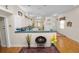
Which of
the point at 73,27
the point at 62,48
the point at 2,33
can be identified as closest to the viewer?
the point at 62,48

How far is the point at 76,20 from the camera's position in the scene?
224 inches

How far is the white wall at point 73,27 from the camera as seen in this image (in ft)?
18.3

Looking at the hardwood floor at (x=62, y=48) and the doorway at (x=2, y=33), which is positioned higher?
the doorway at (x=2, y=33)

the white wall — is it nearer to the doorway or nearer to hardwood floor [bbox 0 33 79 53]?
hardwood floor [bbox 0 33 79 53]

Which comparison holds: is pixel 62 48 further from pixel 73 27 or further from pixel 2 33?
pixel 2 33

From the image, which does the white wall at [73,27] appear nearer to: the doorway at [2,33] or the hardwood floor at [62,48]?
the hardwood floor at [62,48]

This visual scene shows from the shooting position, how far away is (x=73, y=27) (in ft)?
19.9

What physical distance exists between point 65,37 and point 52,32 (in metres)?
1.54

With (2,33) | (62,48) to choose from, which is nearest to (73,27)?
(62,48)

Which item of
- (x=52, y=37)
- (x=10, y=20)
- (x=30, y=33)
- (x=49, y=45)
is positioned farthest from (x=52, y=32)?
(x=10, y=20)

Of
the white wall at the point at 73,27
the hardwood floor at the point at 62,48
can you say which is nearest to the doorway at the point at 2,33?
the hardwood floor at the point at 62,48

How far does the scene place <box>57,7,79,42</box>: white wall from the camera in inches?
220

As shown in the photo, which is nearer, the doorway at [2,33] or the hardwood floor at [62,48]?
the hardwood floor at [62,48]

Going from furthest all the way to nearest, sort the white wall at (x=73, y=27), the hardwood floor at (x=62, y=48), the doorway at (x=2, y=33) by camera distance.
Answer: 1. the white wall at (x=73, y=27)
2. the doorway at (x=2, y=33)
3. the hardwood floor at (x=62, y=48)
